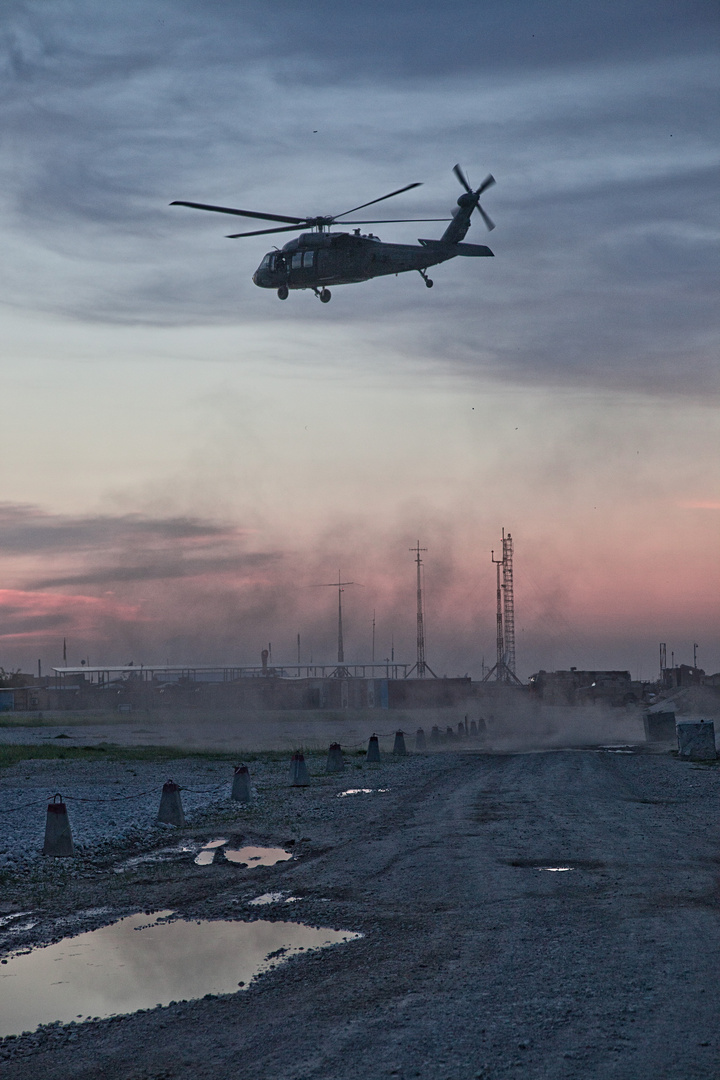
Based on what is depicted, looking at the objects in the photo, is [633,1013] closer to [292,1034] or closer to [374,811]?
[292,1034]

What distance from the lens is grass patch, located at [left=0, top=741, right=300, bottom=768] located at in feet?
117

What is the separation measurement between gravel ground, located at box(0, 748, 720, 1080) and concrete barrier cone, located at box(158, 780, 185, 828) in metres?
0.48

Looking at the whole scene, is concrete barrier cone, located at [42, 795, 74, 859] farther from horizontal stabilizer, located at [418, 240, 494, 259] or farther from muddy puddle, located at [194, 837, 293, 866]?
horizontal stabilizer, located at [418, 240, 494, 259]

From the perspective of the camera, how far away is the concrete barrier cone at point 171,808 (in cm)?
1794

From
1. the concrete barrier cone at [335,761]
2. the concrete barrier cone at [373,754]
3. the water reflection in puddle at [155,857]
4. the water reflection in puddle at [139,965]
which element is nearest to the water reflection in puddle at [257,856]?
the water reflection in puddle at [155,857]

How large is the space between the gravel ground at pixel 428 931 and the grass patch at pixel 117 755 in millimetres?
15536

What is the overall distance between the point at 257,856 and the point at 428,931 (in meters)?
5.77

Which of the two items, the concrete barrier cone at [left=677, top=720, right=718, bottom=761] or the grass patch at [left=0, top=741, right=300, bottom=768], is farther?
the grass patch at [left=0, top=741, right=300, bottom=768]

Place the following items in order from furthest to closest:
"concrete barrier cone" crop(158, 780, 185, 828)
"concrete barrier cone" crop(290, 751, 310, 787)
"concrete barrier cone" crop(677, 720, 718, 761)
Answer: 1. "concrete barrier cone" crop(677, 720, 718, 761)
2. "concrete barrier cone" crop(290, 751, 310, 787)
3. "concrete barrier cone" crop(158, 780, 185, 828)

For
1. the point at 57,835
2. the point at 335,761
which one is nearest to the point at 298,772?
the point at 335,761

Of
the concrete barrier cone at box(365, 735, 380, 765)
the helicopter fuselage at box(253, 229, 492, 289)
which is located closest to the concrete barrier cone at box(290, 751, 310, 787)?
the concrete barrier cone at box(365, 735, 380, 765)

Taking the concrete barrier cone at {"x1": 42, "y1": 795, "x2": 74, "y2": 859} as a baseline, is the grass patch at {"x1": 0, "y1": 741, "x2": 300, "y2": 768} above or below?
below

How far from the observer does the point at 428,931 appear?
9.20 meters

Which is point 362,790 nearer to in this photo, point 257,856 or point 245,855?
point 245,855
